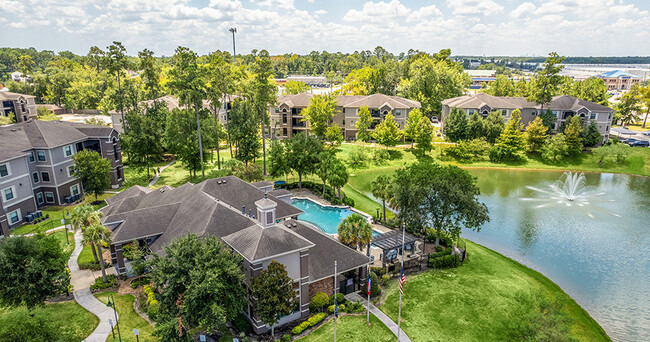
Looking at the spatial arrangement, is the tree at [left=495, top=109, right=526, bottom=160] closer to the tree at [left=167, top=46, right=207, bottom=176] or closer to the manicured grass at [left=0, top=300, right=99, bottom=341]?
the tree at [left=167, top=46, right=207, bottom=176]

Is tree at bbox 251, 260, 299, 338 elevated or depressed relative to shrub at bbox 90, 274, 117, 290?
elevated

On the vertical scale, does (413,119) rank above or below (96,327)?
above

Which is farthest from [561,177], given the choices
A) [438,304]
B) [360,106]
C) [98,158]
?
[98,158]

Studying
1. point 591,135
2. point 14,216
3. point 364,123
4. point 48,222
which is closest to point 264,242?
point 48,222

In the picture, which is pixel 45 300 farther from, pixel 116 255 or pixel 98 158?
pixel 98 158

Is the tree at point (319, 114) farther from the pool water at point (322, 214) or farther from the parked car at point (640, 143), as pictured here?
the parked car at point (640, 143)

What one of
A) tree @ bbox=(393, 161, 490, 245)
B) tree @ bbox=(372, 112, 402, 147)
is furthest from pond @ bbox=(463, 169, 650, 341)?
tree @ bbox=(372, 112, 402, 147)

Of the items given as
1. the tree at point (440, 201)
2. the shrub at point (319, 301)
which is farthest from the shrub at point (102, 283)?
the tree at point (440, 201)
